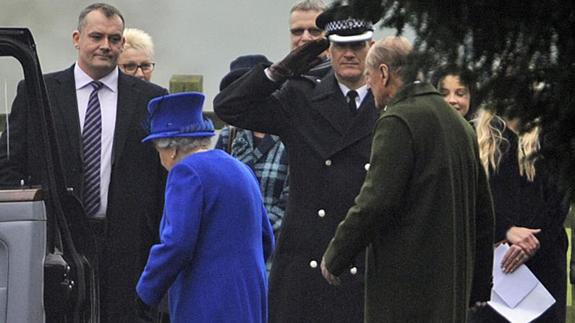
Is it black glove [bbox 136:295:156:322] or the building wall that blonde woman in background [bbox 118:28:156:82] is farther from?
black glove [bbox 136:295:156:322]

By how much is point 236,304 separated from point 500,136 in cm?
181

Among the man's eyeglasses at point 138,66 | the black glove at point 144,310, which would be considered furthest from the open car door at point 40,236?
the man's eyeglasses at point 138,66

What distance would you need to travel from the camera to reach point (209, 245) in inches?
272

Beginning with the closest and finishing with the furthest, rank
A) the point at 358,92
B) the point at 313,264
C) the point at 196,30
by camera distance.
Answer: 1. the point at 313,264
2. the point at 358,92
3. the point at 196,30

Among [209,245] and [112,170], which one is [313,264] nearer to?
[209,245]

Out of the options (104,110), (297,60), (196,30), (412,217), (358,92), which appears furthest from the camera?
(196,30)

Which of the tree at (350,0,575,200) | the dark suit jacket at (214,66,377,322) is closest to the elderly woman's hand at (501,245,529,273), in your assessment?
the dark suit jacket at (214,66,377,322)

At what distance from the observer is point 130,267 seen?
831cm

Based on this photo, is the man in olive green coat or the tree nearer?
the tree

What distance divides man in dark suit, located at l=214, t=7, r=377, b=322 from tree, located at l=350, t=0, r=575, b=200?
400 centimetres

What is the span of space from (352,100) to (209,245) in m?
1.21

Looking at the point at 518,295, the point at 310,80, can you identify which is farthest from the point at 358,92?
the point at 518,295

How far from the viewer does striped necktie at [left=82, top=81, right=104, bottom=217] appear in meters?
8.23

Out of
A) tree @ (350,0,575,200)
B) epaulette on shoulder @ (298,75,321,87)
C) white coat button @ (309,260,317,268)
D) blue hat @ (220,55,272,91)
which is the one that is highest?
tree @ (350,0,575,200)
